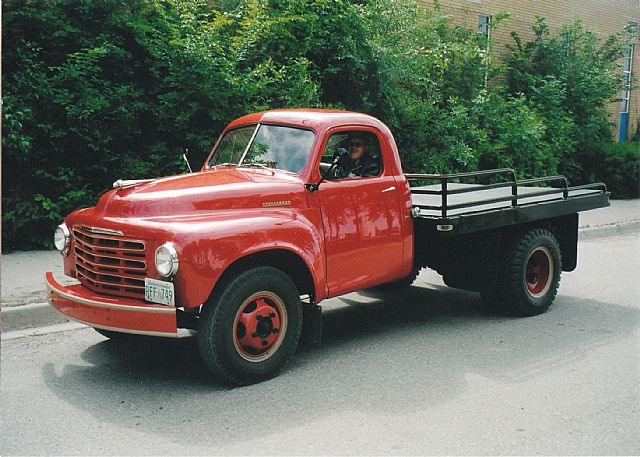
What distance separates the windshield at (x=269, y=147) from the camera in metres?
5.69

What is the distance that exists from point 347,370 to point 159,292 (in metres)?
1.57

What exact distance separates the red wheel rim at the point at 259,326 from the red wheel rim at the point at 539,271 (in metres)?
3.19

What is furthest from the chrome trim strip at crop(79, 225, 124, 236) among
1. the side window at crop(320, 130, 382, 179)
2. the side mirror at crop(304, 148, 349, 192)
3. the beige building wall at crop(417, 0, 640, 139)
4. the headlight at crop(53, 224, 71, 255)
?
the beige building wall at crop(417, 0, 640, 139)

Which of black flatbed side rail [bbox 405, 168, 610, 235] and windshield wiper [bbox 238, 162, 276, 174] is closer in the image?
windshield wiper [bbox 238, 162, 276, 174]

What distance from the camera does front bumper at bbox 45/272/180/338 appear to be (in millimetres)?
4504

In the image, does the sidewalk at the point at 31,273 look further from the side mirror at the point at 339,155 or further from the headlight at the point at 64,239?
the side mirror at the point at 339,155

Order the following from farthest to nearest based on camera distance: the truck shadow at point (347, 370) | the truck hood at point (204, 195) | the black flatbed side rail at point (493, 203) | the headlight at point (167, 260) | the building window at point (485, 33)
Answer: the building window at point (485, 33) < the black flatbed side rail at point (493, 203) < the truck hood at point (204, 195) < the headlight at point (167, 260) < the truck shadow at point (347, 370)

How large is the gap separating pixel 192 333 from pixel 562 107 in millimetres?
15736

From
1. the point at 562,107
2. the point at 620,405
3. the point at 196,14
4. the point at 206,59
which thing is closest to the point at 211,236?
the point at 620,405

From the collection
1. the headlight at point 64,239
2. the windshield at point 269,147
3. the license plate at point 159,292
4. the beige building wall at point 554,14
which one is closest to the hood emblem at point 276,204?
the windshield at point 269,147

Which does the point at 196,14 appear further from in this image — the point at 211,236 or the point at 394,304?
the point at 211,236

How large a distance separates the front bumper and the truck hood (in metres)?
0.64

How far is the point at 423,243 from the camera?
6543mm

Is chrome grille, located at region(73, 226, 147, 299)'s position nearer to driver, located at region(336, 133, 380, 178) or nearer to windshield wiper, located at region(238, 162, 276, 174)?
windshield wiper, located at region(238, 162, 276, 174)
